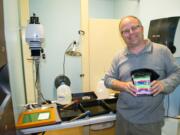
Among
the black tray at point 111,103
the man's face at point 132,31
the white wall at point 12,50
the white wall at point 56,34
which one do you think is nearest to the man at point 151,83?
the man's face at point 132,31

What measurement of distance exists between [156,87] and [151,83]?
0.04 m

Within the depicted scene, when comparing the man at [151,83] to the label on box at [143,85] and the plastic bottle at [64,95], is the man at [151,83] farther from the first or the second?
the plastic bottle at [64,95]

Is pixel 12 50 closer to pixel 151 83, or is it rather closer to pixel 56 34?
pixel 151 83

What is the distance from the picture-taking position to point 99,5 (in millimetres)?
3217

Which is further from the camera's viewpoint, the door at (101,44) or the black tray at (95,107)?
the door at (101,44)

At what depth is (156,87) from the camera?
122 cm

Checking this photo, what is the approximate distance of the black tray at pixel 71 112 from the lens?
58.1 inches

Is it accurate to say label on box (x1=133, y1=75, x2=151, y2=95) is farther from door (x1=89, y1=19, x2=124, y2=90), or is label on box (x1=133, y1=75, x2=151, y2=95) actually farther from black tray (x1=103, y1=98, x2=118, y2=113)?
door (x1=89, y1=19, x2=124, y2=90)

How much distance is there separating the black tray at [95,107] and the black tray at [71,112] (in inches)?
2.0

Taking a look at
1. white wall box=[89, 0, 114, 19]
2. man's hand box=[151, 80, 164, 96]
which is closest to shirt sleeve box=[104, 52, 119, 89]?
man's hand box=[151, 80, 164, 96]

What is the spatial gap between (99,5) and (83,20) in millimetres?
986

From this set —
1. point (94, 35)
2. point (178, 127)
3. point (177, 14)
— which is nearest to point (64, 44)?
point (94, 35)

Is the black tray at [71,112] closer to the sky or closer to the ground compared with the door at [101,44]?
closer to the ground

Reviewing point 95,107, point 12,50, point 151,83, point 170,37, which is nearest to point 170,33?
point 170,37
